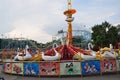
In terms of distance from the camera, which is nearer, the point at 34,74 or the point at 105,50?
the point at 34,74

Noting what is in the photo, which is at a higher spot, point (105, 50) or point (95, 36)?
point (95, 36)

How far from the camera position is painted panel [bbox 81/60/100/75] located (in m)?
17.4

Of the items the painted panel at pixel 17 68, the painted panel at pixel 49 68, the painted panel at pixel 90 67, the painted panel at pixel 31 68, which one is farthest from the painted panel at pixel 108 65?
the painted panel at pixel 17 68

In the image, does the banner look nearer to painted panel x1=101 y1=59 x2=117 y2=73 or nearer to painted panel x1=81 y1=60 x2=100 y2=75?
painted panel x1=81 y1=60 x2=100 y2=75

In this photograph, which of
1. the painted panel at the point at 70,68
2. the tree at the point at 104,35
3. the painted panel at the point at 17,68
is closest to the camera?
the painted panel at the point at 70,68

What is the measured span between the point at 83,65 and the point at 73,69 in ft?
2.62

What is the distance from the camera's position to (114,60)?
725 inches

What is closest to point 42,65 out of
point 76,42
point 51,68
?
point 51,68

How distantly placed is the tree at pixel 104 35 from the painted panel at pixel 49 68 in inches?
1237

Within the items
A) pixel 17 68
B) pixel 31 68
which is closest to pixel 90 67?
pixel 31 68

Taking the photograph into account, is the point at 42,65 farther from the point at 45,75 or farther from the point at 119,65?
the point at 119,65

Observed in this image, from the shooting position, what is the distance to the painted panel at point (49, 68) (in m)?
17.2

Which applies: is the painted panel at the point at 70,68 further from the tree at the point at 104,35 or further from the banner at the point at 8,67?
the tree at the point at 104,35

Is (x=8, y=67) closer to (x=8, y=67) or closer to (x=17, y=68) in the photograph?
(x=8, y=67)
